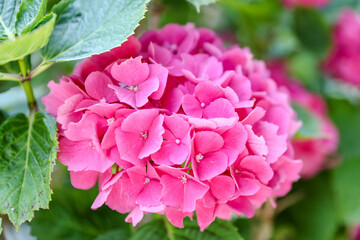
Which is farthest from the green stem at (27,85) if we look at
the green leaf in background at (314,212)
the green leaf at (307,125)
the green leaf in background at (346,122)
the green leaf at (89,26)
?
the green leaf in background at (346,122)

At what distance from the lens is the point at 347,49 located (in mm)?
1363

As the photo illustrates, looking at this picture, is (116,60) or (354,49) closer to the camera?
(116,60)

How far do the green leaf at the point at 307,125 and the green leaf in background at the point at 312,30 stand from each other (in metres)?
0.35

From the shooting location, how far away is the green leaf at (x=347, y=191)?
3.79ft

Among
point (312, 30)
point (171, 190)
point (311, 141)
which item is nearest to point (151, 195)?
point (171, 190)

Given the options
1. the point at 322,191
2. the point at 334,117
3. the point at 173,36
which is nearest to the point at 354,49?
the point at 334,117

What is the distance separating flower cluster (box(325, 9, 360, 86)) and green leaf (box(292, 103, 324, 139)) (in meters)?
0.43

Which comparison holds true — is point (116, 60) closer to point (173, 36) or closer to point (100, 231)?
point (173, 36)

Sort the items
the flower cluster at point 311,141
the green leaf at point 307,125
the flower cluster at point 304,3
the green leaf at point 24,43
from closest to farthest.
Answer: the green leaf at point 24,43
the green leaf at point 307,125
the flower cluster at point 311,141
the flower cluster at point 304,3

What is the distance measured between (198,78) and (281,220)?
78cm

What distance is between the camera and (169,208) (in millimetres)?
535

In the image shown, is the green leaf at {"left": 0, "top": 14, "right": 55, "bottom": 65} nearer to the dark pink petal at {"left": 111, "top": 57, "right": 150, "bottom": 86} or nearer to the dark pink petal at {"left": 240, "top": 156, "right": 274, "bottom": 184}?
the dark pink petal at {"left": 111, "top": 57, "right": 150, "bottom": 86}

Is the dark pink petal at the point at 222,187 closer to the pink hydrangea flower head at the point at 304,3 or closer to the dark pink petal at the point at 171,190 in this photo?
the dark pink petal at the point at 171,190

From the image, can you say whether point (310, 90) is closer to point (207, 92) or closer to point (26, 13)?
point (207, 92)
